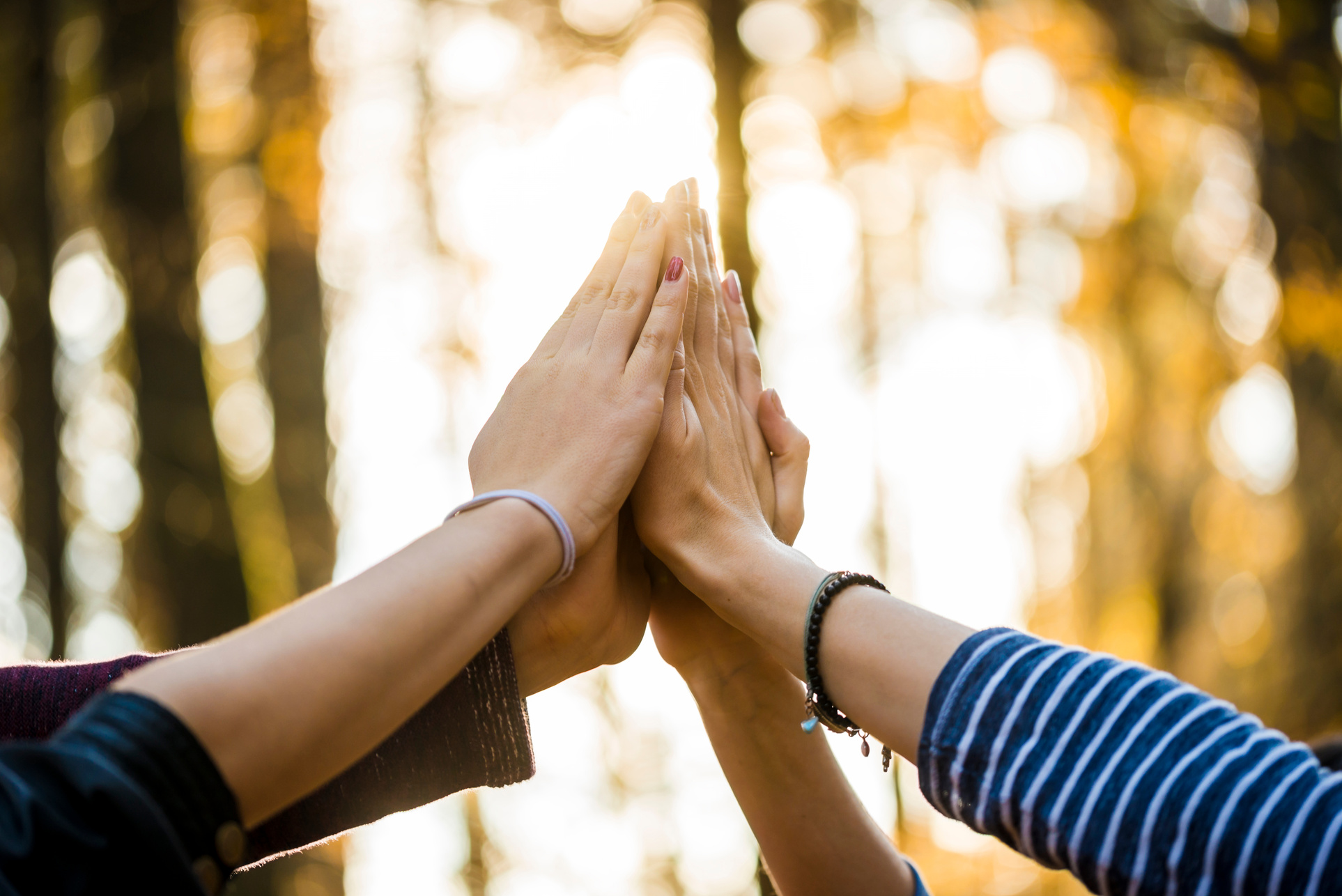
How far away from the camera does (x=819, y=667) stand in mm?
987

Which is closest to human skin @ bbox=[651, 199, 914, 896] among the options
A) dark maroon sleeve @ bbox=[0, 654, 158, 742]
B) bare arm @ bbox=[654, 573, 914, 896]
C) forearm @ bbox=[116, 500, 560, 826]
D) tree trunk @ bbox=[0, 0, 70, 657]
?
bare arm @ bbox=[654, 573, 914, 896]

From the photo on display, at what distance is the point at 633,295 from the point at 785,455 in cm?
42

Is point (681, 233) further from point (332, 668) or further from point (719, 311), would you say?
point (332, 668)

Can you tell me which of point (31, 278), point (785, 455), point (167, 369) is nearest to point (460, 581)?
point (785, 455)

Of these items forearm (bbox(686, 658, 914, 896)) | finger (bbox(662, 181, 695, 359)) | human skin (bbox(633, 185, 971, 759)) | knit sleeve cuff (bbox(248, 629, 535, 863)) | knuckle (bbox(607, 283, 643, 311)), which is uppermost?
finger (bbox(662, 181, 695, 359))

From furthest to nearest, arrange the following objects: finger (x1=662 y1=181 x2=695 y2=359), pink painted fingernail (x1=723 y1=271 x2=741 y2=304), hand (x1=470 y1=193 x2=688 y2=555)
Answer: pink painted fingernail (x1=723 y1=271 x2=741 y2=304) < finger (x1=662 y1=181 x2=695 y2=359) < hand (x1=470 y1=193 x2=688 y2=555)

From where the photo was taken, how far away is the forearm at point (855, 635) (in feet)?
2.80

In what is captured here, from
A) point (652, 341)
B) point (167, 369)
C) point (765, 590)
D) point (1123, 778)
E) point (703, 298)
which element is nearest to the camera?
point (1123, 778)

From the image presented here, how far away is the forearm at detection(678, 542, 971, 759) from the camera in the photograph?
0.85 meters

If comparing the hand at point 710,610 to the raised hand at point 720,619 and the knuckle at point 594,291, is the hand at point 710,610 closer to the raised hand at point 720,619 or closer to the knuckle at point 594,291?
the raised hand at point 720,619

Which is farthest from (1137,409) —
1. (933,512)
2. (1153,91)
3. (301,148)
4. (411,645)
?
(411,645)

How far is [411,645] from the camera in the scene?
2.56 feet

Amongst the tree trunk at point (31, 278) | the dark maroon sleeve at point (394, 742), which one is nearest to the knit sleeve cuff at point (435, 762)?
the dark maroon sleeve at point (394, 742)

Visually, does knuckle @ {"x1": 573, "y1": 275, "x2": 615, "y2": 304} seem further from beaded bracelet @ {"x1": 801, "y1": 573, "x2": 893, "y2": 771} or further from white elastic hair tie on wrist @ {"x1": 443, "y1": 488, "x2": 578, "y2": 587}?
beaded bracelet @ {"x1": 801, "y1": 573, "x2": 893, "y2": 771}
